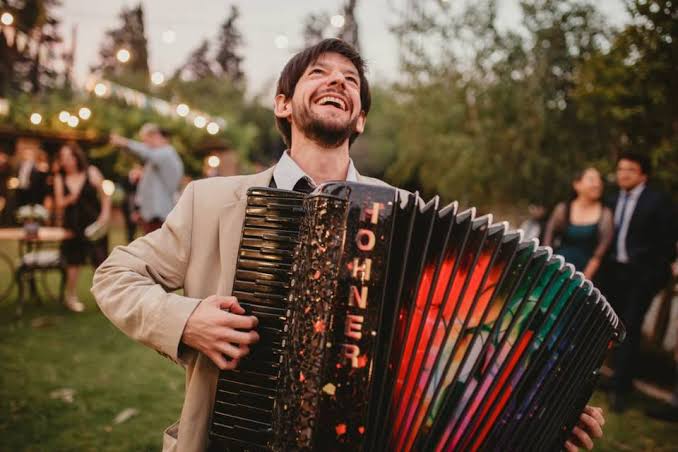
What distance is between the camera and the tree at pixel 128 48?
35494mm

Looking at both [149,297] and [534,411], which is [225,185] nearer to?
[149,297]

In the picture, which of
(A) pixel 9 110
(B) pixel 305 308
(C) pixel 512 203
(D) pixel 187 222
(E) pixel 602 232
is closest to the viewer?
(B) pixel 305 308

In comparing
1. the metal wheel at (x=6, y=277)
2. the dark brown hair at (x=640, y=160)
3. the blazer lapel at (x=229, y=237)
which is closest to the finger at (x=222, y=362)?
the blazer lapel at (x=229, y=237)

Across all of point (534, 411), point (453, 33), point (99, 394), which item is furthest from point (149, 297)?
point (453, 33)

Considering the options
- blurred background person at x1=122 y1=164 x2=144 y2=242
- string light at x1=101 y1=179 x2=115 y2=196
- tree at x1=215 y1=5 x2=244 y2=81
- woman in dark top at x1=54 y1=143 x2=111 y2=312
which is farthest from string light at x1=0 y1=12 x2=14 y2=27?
tree at x1=215 y1=5 x2=244 y2=81

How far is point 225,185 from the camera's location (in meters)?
1.60

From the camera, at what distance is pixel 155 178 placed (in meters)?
6.27

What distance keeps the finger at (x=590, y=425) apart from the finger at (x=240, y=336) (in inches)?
37.1

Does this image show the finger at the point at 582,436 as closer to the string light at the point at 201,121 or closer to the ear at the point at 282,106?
the ear at the point at 282,106

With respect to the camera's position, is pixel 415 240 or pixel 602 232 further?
pixel 602 232

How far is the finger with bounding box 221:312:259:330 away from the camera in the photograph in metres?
1.23

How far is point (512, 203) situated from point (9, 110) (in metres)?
14.0

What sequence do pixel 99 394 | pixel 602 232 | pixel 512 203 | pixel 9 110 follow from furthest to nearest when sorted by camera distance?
pixel 9 110, pixel 512 203, pixel 602 232, pixel 99 394

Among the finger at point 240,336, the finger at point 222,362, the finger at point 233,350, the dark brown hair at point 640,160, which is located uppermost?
the dark brown hair at point 640,160
